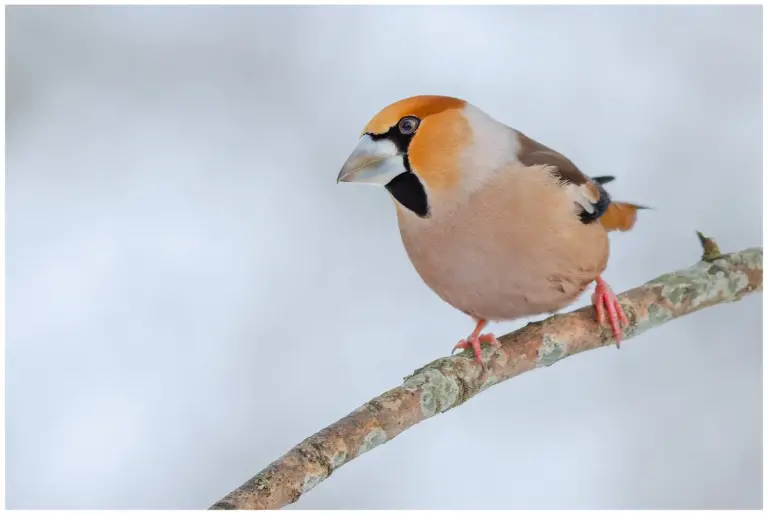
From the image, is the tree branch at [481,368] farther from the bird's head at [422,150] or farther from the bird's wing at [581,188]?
the bird's head at [422,150]

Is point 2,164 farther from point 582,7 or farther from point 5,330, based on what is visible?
point 582,7

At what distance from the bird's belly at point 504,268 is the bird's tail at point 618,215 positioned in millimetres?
147

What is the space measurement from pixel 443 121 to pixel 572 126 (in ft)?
2.03

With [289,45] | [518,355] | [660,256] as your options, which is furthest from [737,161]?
[289,45]

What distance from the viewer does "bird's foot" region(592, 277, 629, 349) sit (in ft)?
5.89

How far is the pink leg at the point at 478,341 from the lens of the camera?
171cm

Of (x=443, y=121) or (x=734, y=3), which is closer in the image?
(x=443, y=121)

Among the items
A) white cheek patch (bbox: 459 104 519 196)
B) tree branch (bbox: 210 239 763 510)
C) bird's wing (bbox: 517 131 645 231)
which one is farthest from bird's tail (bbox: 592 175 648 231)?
white cheek patch (bbox: 459 104 519 196)

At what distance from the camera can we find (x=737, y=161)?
214 centimetres

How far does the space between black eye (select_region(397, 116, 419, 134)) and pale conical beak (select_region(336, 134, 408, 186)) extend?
0.12ft

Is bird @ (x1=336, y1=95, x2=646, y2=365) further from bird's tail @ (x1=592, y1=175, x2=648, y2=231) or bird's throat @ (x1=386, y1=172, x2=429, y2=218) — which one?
bird's tail @ (x1=592, y1=175, x2=648, y2=231)

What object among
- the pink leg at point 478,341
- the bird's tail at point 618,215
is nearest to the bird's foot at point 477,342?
the pink leg at point 478,341

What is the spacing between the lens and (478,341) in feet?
5.71

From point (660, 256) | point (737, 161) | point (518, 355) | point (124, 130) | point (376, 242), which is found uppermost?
point (124, 130)
